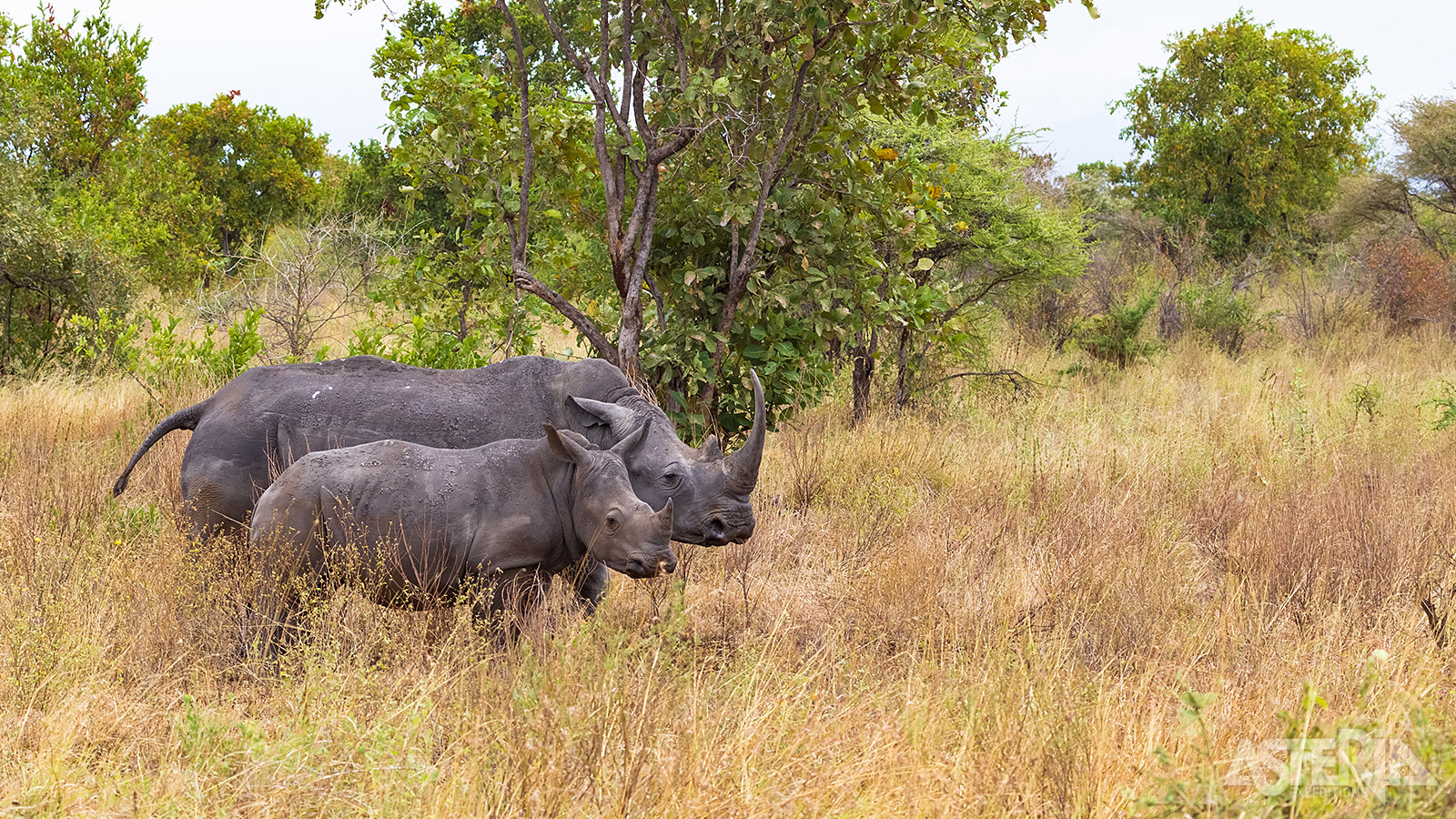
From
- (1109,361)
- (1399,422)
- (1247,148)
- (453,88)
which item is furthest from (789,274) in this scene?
(1247,148)

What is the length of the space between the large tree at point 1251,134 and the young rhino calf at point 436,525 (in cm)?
2158

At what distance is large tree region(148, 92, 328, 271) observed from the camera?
78.6ft

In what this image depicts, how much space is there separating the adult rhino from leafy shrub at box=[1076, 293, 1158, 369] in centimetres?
1156

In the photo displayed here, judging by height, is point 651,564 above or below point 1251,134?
below

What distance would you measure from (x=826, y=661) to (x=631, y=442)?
50.1 inches

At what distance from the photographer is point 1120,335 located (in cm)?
1577

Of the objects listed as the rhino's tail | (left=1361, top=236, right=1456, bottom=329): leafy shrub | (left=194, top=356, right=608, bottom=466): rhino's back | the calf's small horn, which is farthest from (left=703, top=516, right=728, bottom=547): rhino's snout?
(left=1361, top=236, right=1456, bottom=329): leafy shrub

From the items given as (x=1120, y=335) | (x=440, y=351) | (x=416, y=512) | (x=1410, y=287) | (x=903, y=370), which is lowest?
(x=416, y=512)

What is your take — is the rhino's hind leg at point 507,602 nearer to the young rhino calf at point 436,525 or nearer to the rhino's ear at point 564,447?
the young rhino calf at point 436,525

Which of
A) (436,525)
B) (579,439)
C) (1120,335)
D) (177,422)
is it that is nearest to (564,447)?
(579,439)

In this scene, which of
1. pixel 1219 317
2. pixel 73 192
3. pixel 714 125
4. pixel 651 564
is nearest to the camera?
pixel 651 564

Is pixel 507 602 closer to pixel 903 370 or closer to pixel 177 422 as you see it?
pixel 177 422

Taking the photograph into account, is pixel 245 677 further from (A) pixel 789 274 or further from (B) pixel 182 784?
(A) pixel 789 274

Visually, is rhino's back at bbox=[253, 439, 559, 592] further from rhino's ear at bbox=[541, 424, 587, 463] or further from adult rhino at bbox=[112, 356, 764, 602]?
adult rhino at bbox=[112, 356, 764, 602]
